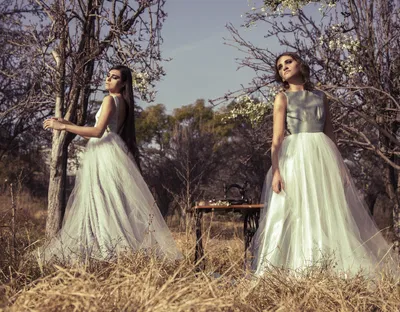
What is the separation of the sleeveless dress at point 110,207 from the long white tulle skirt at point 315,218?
1.03 m

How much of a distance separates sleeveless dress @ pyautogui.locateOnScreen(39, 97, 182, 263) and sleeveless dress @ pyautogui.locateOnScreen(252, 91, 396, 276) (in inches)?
40.4

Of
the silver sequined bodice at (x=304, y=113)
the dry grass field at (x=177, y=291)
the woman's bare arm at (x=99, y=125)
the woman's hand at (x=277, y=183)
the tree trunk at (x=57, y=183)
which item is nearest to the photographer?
the dry grass field at (x=177, y=291)

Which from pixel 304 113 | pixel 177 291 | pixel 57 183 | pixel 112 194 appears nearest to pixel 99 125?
pixel 112 194

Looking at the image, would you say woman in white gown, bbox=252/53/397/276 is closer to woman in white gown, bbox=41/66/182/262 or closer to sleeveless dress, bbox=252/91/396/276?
sleeveless dress, bbox=252/91/396/276

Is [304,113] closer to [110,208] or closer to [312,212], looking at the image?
[312,212]

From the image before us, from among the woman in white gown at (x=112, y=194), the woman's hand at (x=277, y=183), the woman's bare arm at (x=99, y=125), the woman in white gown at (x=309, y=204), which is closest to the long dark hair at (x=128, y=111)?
the woman in white gown at (x=112, y=194)

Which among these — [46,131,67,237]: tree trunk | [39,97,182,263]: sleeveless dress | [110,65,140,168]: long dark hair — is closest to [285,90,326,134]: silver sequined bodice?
[39,97,182,263]: sleeveless dress

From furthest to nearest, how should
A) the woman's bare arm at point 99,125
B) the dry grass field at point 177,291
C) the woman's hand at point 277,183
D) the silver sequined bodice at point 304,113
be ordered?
the woman's bare arm at point 99,125 → the silver sequined bodice at point 304,113 → the woman's hand at point 277,183 → the dry grass field at point 177,291

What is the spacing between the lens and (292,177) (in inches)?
177

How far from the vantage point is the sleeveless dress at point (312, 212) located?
4.27 meters

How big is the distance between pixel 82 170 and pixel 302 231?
213 cm

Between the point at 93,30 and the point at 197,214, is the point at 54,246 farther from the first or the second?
the point at 93,30

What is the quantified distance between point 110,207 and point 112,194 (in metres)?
0.13

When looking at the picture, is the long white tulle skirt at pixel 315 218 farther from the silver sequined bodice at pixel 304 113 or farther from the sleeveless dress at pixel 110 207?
the sleeveless dress at pixel 110 207
